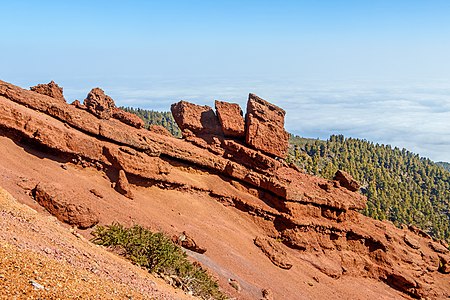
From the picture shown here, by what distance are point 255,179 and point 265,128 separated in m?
6.08

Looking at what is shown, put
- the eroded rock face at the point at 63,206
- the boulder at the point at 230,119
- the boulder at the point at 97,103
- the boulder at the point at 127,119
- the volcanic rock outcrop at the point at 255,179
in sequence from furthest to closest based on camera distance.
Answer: the boulder at the point at 230,119 → the boulder at the point at 127,119 → the boulder at the point at 97,103 → the volcanic rock outcrop at the point at 255,179 → the eroded rock face at the point at 63,206

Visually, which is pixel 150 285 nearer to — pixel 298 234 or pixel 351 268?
pixel 298 234

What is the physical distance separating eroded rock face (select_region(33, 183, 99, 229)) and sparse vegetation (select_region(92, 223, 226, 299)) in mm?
1386

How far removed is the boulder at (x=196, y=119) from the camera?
45.6 meters

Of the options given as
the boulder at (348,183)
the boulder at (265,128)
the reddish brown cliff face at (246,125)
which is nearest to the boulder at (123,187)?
the reddish brown cliff face at (246,125)

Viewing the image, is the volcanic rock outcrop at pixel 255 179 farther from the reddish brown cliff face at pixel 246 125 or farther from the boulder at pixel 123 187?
the boulder at pixel 123 187


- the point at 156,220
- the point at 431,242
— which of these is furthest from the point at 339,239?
the point at 156,220

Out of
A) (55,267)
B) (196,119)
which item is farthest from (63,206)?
(196,119)

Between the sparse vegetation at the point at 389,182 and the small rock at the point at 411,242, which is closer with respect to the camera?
the small rock at the point at 411,242

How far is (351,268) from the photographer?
44594 mm

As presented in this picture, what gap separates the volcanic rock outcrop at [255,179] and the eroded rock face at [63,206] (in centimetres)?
586

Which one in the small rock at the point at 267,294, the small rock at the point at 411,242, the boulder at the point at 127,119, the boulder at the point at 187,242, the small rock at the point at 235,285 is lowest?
the small rock at the point at 267,294

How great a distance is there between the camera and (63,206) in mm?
25359

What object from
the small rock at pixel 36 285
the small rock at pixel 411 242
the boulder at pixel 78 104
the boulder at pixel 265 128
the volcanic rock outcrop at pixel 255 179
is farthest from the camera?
the small rock at pixel 411 242
